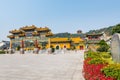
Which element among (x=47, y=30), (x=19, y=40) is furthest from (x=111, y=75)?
(x=19, y=40)

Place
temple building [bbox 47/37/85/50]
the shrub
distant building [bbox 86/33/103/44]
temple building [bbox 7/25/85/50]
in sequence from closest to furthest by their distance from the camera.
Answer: the shrub, temple building [bbox 7/25/85/50], distant building [bbox 86/33/103/44], temple building [bbox 47/37/85/50]

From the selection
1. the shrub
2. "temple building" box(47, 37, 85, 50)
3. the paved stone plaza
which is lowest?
the paved stone plaza

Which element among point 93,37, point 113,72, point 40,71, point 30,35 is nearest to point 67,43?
point 93,37

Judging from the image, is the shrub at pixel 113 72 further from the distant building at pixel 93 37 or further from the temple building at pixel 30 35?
the distant building at pixel 93 37

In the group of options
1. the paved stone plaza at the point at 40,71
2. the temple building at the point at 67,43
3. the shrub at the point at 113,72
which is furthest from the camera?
the temple building at the point at 67,43

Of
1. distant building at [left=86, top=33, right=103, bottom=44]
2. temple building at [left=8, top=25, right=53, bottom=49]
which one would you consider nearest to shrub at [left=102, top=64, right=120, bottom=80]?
temple building at [left=8, top=25, right=53, bottom=49]

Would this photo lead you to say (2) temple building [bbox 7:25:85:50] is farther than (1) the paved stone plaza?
Yes


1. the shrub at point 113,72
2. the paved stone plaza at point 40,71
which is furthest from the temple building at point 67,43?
the shrub at point 113,72

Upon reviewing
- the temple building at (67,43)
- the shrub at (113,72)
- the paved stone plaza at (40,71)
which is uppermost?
the temple building at (67,43)

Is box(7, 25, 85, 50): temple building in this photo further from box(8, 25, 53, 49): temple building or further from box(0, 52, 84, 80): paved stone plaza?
box(0, 52, 84, 80): paved stone plaza

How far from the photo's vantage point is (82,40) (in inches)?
2990

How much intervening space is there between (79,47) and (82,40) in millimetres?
2303

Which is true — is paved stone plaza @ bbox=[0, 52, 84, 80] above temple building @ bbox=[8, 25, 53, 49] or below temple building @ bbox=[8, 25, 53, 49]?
below

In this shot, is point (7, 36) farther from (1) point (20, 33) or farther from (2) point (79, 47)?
(2) point (79, 47)
